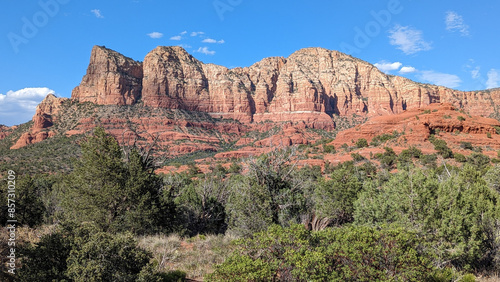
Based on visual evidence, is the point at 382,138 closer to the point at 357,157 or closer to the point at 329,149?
the point at 329,149

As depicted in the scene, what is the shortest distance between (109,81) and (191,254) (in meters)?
126

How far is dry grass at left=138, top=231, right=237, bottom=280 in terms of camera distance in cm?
934

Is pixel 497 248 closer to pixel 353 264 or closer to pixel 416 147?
pixel 353 264

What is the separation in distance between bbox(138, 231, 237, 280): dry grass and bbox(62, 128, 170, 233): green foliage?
2744mm

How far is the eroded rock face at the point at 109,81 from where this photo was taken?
118188 mm

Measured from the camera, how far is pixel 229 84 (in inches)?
6112

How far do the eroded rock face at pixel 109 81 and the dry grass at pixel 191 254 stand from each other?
118 m

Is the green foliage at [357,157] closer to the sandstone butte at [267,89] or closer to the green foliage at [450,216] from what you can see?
the green foliage at [450,216]

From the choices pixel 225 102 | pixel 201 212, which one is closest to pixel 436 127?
pixel 201 212

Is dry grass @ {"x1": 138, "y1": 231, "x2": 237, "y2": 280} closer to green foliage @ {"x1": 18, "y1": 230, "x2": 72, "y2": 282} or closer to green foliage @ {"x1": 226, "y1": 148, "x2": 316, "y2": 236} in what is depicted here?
A: green foliage @ {"x1": 226, "y1": 148, "x2": 316, "y2": 236}

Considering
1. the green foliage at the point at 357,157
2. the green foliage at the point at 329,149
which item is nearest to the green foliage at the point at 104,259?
the green foliage at the point at 357,157

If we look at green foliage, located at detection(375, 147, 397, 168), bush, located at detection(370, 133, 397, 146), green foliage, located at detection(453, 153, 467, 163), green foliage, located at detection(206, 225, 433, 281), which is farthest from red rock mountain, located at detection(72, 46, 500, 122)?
green foliage, located at detection(206, 225, 433, 281)

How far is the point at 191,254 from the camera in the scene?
11109mm

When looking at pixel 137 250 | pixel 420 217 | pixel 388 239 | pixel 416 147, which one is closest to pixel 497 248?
pixel 420 217
